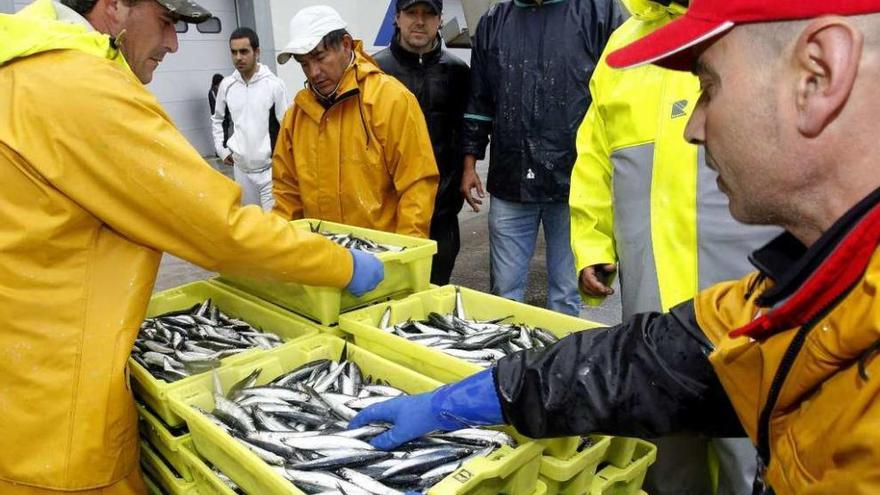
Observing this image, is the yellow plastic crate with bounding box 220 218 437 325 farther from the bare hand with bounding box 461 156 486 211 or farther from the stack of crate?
the bare hand with bounding box 461 156 486 211

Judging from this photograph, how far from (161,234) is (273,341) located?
866 mm

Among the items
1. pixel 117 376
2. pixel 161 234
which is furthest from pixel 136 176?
pixel 117 376

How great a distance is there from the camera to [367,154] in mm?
3582

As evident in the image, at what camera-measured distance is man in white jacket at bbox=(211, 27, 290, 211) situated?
6570 mm

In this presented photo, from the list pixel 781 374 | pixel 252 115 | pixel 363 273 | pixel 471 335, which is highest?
pixel 781 374

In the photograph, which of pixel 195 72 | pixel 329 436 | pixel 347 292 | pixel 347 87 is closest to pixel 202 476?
pixel 329 436

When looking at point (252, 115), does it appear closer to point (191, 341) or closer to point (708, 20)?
point (191, 341)

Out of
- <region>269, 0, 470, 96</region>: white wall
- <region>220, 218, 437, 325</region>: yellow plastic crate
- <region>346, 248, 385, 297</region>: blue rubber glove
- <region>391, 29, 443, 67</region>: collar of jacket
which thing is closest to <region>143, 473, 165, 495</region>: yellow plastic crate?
<region>220, 218, 437, 325</region>: yellow plastic crate

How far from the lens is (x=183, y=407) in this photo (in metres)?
1.81

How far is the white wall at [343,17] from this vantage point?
1001 cm

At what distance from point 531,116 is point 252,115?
3.70 m

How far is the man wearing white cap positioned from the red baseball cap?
8.15 ft

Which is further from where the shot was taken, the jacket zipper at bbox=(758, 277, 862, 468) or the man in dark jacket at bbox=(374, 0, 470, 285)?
the man in dark jacket at bbox=(374, 0, 470, 285)

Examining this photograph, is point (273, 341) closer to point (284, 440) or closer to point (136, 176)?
point (284, 440)
